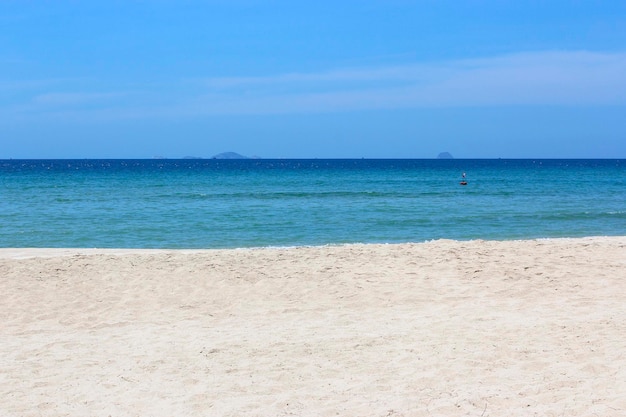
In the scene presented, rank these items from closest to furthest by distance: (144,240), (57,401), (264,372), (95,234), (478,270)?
(57,401) < (264,372) < (478,270) < (144,240) < (95,234)

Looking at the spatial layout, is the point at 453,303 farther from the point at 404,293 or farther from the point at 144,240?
the point at 144,240

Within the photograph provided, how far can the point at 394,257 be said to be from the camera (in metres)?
13.1

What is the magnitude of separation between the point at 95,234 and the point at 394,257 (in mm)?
12168

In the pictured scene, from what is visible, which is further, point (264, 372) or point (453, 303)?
point (453, 303)

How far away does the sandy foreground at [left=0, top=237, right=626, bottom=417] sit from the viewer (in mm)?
5977

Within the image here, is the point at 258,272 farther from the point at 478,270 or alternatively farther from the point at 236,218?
the point at 236,218

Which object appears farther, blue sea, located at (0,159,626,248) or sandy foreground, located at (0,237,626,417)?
blue sea, located at (0,159,626,248)

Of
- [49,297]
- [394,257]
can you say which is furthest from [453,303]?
[49,297]

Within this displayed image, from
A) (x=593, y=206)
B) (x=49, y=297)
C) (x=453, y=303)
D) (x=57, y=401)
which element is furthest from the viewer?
(x=593, y=206)

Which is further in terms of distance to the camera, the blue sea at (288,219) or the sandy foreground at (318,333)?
the blue sea at (288,219)

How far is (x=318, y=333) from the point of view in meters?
8.32

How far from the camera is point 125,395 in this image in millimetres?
6230

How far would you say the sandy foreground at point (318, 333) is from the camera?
19.6 feet

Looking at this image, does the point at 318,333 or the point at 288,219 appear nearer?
the point at 318,333
